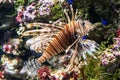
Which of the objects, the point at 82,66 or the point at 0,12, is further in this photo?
the point at 0,12

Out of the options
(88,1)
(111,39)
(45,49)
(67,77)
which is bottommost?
(67,77)

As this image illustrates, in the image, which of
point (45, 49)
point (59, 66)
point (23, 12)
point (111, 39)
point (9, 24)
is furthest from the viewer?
point (9, 24)

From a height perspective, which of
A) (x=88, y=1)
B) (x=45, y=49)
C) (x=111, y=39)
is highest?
(x=88, y=1)

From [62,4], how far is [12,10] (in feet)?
9.59

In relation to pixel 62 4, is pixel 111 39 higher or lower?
lower

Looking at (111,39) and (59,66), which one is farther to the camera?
(59,66)

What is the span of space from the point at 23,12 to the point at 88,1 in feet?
6.78

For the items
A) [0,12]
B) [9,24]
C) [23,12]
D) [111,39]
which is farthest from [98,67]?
[0,12]

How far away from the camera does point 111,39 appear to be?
19.3 ft

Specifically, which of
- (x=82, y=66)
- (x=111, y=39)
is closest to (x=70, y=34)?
(x=82, y=66)

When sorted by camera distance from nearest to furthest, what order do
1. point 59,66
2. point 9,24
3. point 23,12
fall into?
point 59,66 < point 23,12 < point 9,24

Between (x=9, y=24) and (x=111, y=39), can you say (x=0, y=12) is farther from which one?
(x=111, y=39)

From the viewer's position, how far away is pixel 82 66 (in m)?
5.59

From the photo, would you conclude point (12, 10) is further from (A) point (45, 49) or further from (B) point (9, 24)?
(A) point (45, 49)
